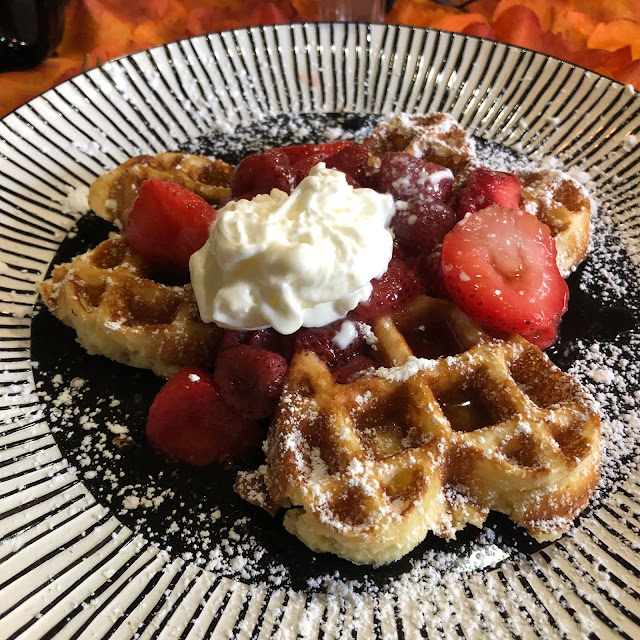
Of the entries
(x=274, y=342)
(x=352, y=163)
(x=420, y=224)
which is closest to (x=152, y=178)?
(x=352, y=163)

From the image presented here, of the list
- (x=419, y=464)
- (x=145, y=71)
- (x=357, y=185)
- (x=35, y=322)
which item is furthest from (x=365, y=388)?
(x=145, y=71)

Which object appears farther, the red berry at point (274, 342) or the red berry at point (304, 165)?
the red berry at point (304, 165)

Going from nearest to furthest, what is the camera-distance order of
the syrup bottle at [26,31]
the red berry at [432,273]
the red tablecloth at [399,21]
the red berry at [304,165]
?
1. the red berry at [432,273]
2. the red berry at [304,165]
3. the syrup bottle at [26,31]
4. the red tablecloth at [399,21]

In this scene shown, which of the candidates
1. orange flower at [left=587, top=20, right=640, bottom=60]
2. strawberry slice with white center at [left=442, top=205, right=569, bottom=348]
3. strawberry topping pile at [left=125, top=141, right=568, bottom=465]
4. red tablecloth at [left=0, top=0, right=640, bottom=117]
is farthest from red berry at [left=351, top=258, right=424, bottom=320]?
orange flower at [left=587, top=20, right=640, bottom=60]

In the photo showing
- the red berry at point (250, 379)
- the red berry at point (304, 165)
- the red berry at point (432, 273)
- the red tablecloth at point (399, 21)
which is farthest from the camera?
the red tablecloth at point (399, 21)

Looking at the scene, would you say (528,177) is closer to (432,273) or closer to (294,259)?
(432,273)

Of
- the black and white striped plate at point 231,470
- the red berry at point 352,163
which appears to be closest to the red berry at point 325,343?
the black and white striped plate at point 231,470

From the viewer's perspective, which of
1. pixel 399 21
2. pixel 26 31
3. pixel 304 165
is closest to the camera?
pixel 304 165

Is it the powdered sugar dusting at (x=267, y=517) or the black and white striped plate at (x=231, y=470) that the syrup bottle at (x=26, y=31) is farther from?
the powdered sugar dusting at (x=267, y=517)
